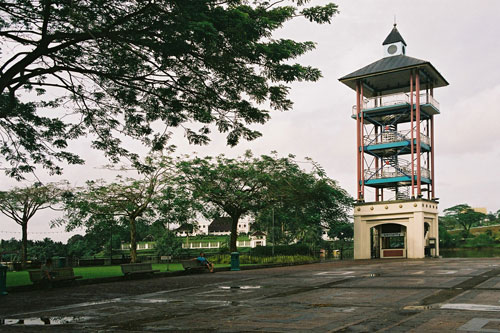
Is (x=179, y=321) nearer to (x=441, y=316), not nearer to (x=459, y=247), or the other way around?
(x=441, y=316)

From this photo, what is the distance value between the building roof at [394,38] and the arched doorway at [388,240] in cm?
1786

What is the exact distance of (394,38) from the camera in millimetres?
48938

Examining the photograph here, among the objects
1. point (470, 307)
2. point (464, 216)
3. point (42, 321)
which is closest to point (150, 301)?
point (42, 321)

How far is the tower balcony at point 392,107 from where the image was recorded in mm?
44438

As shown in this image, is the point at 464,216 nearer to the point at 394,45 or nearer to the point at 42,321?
the point at 394,45

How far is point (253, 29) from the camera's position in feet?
38.5

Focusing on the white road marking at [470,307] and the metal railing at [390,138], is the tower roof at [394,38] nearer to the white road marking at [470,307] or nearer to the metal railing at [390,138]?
the metal railing at [390,138]

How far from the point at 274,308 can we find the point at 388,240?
37368 mm

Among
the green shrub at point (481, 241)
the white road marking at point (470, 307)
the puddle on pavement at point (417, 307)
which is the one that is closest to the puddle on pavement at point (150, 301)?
the puddle on pavement at point (417, 307)

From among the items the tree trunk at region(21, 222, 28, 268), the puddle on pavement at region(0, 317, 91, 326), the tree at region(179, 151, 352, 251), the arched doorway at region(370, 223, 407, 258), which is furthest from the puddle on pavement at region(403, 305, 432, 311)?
the tree trunk at region(21, 222, 28, 268)

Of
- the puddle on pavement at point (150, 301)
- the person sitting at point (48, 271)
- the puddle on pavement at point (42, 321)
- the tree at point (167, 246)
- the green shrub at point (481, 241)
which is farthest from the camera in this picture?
the green shrub at point (481, 241)

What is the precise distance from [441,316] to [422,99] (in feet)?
126

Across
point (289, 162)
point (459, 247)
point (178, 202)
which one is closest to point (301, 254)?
point (289, 162)

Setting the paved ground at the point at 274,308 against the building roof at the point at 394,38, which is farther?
the building roof at the point at 394,38
